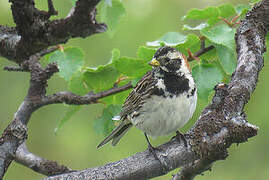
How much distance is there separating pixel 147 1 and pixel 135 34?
1.26ft

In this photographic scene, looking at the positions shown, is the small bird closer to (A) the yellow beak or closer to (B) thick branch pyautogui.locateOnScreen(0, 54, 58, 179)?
(A) the yellow beak

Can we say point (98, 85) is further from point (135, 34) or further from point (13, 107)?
point (13, 107)

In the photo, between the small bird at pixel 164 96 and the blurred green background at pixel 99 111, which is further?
the blurred green background at pixel 99 111

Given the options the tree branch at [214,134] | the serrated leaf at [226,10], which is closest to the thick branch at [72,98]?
the tree branch at [214,134]

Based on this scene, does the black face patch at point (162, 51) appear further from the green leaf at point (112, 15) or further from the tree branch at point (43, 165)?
the tree branch at point (43, 165)

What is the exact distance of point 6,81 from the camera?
538cm

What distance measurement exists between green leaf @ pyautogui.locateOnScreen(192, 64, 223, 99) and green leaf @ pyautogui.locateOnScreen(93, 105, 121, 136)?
0.57 m

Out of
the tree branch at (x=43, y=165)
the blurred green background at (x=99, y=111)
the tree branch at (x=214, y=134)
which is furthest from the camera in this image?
the blurred green background at (x=99, y=111)

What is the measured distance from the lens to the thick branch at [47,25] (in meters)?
1.91

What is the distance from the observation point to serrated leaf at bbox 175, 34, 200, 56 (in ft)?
8.88

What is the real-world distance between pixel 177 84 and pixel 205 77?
174 millimetres

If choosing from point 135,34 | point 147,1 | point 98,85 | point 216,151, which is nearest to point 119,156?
point 135,34

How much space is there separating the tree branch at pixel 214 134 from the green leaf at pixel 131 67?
0.60 m

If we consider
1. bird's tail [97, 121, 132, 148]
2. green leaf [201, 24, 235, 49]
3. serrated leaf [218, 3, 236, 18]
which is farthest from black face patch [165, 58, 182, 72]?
bird's tail [97, 121, 132, 148]
